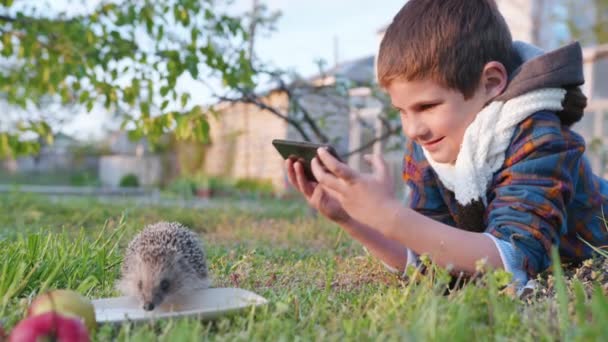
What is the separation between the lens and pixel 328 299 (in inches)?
97.3

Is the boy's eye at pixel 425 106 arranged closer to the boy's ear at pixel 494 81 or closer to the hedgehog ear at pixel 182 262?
the boy's ear at pixel 494 81

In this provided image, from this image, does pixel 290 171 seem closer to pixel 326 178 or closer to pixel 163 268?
pixel 326 178

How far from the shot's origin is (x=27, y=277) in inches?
→ 95.6

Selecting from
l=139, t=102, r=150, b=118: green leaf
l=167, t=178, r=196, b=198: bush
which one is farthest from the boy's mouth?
l=167, t=178, r=196, b=198: bush

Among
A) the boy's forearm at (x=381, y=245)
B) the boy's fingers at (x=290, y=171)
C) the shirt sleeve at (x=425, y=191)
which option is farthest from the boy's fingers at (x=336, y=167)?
the shirt sleeve at (x=425, y=191)

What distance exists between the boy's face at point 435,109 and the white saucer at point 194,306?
3.76 ft

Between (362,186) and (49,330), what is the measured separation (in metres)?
1.17

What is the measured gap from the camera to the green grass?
1.80 meters

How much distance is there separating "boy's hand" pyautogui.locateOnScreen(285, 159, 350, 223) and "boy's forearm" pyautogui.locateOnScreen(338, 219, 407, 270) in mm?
207

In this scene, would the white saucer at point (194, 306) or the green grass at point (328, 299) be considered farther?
the white saucer at point (194, 306)

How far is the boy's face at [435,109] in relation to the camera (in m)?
2.82

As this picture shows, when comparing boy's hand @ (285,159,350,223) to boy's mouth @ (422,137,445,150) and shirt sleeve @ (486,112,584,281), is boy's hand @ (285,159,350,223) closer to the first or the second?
boy's mouth @ (422,137,445,150)

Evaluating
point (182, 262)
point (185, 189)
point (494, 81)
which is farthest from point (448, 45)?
point (185, 189)

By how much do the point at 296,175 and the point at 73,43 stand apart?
4251mm
